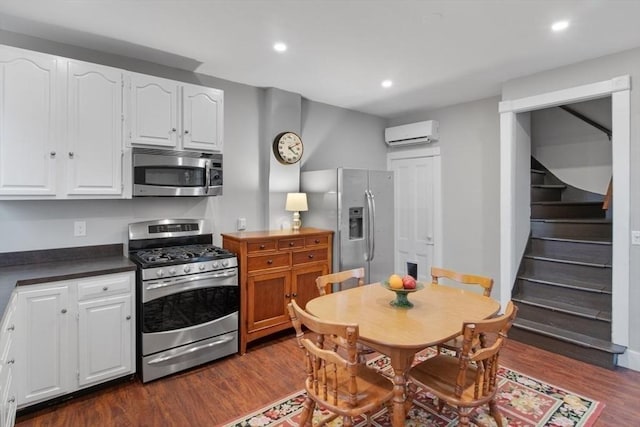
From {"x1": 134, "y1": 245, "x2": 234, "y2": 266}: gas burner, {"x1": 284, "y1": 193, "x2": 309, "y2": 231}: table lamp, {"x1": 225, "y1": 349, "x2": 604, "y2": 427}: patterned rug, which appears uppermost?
{"x1": 284, "y1": 193, "x2": 309, "y2": 231}: table lamp

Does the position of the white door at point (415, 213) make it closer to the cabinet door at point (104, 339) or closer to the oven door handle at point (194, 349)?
the oven door handle at point (194, 349)

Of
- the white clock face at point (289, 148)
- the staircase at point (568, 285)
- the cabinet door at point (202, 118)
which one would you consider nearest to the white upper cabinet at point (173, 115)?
the cabinet door at point (202, 118)

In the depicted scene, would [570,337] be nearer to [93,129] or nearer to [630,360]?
[630,360]

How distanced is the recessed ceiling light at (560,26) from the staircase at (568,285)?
7.27 feet

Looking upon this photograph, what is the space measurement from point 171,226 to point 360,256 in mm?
2048

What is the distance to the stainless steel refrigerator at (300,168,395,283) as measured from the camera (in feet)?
12.5

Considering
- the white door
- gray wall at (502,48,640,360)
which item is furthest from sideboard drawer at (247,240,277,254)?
gray wall at (502,48,640,360)

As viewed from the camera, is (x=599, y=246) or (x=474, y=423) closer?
(x=474, y=423)

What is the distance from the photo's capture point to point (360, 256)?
3998 millimetres

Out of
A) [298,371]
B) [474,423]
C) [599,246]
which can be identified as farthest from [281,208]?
[599,246]

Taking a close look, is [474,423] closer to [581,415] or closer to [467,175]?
[581,415]

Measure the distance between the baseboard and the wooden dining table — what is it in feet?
5.74

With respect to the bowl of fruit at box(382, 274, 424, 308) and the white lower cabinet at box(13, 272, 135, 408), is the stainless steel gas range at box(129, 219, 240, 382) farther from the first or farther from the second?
A: the bowl of fruit at box(382, 274, 424, 308)

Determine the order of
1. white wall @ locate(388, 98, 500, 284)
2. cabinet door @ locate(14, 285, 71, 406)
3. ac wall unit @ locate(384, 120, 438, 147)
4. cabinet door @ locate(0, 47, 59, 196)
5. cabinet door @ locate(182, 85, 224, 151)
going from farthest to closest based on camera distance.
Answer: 1. ac wall unit @ locate(384, 120, 438, 147)
2. white wall @ locate(388, 98, 500, 284)
3. cabinet door @ locate(182, 85, 224, 151)
4. cabinet door @ locate(0, 47, 59, 196)
5. cabinet door @ locate(14, 285, 71, 406)
